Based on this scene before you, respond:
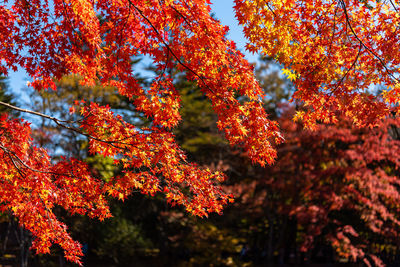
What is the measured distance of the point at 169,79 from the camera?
509 centimetres

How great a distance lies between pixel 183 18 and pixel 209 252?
12.5 metres

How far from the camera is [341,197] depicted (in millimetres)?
14438

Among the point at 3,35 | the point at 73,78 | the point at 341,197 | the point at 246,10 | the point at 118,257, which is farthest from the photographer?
the point at 118,257

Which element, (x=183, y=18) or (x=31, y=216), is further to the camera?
(x=31, y=216)

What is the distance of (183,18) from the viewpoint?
465 centimetres

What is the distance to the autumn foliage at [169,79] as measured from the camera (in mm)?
4859

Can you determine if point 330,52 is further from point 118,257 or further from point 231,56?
point 118,257

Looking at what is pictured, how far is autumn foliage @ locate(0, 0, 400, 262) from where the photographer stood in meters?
4.86

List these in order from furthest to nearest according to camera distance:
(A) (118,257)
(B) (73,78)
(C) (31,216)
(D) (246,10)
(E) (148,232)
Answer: (E) (148,232), (A) (118,257), (B) (73,78), (C) (31,216), (D) (246,10)

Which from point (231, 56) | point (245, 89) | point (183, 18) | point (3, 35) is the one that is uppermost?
point (3, 35)

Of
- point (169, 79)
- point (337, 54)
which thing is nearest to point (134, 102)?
point (169, 79)

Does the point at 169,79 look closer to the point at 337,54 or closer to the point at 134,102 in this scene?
the point at 134,102

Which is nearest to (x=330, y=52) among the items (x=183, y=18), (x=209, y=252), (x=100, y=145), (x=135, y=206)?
(x=183, y=18)

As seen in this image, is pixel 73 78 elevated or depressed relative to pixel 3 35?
elevated
